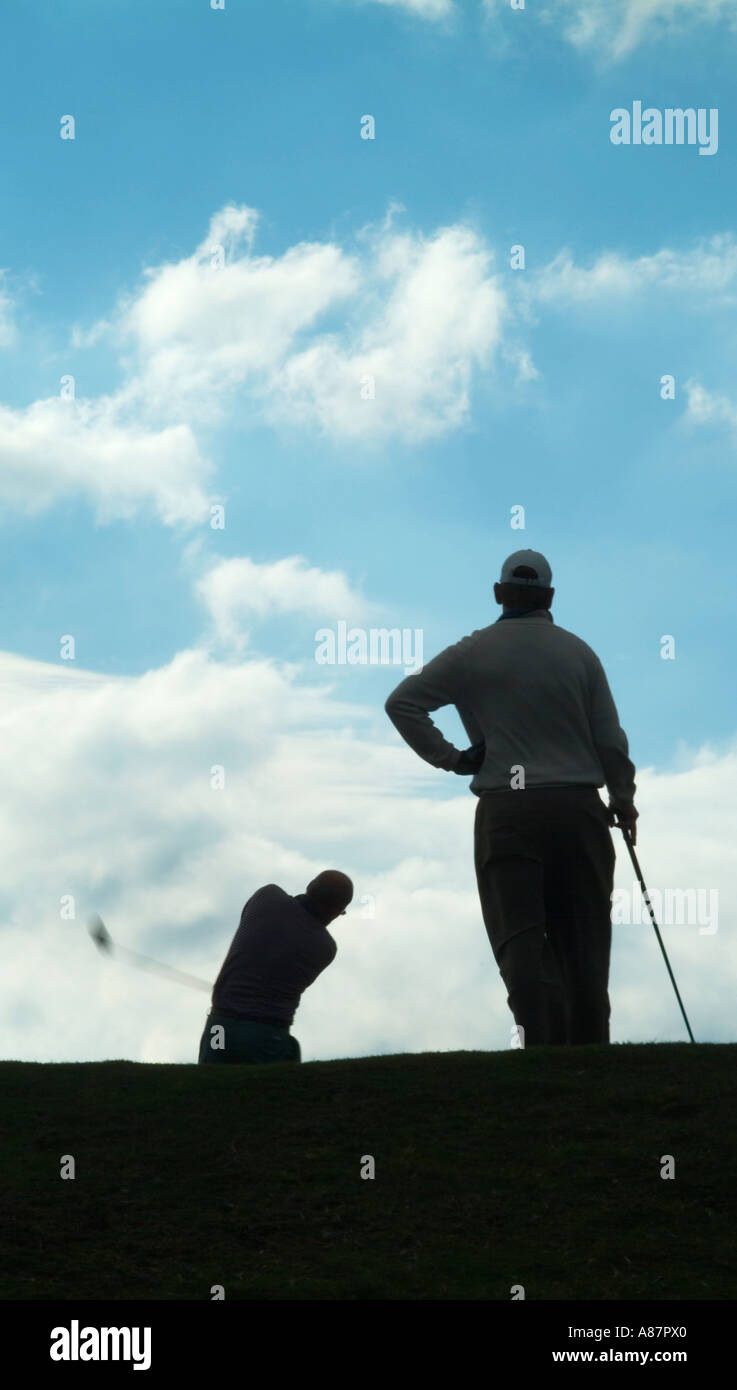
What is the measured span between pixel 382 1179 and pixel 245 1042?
220 centimetres

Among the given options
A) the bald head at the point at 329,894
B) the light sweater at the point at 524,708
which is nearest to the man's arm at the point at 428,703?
the light sweater at the point at 524,708

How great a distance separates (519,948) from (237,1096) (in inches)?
57.5

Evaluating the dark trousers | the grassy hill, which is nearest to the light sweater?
the dark trousers

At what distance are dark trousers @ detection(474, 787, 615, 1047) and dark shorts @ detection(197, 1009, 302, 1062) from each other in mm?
1497

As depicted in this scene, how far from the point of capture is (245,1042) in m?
9.67

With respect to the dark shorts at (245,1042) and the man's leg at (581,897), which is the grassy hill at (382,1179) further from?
the dark shorts at (245,1042)

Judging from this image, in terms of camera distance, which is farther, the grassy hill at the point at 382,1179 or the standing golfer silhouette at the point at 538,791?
the standing golfer silhouette at the point at 538,791

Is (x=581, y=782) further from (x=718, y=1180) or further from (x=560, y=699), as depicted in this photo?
(x=718, y=1180)

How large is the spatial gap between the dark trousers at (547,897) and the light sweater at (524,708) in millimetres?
130

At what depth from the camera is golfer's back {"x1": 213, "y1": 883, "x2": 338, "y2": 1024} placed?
32.0 feet

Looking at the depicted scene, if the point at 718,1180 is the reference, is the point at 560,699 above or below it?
above

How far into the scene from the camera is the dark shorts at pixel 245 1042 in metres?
9.68
